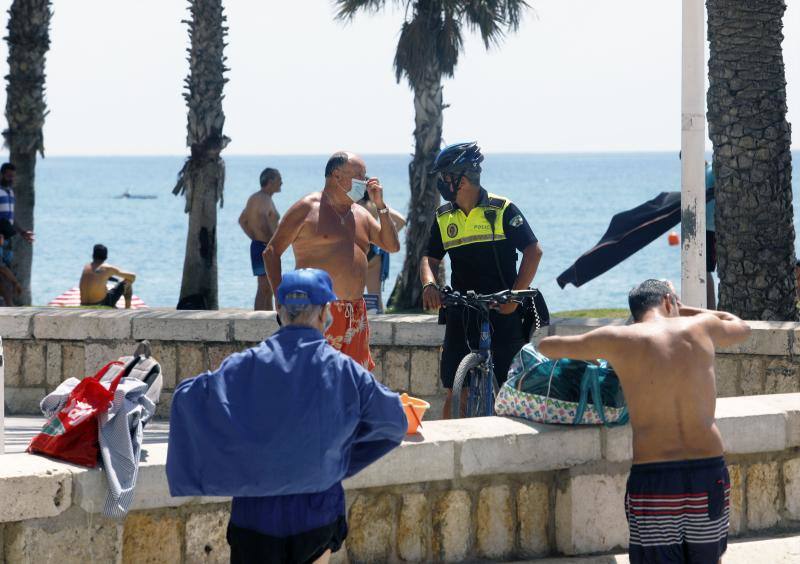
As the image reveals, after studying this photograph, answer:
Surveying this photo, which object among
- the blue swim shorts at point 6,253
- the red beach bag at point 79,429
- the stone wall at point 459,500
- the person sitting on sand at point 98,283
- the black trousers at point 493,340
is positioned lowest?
the stone wall at point 459,500

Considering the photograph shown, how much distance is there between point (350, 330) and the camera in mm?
7402

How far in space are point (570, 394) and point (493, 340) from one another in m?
1.52

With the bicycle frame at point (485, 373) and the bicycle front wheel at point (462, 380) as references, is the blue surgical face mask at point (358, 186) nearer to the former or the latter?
the bicycle frame at point (485, 373)

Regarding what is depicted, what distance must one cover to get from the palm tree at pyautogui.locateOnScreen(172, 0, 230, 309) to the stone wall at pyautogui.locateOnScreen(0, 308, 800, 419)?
532 cm

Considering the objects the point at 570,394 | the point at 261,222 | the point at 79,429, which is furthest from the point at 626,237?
the point at 79,429


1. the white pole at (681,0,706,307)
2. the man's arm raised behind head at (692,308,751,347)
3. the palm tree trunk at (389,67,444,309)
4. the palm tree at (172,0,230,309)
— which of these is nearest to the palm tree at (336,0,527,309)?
the palm tree trunk at (389,67,444,309)

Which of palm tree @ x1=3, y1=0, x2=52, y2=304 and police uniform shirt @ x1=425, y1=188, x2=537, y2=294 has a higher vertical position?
palm tree @ x1=3, y1=0, x2=52, y2=304

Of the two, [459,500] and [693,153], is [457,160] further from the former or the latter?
[459,500]

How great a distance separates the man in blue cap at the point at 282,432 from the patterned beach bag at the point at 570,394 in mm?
1613

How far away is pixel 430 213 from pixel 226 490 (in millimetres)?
15313

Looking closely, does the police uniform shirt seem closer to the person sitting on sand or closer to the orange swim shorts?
the orange swim shorts

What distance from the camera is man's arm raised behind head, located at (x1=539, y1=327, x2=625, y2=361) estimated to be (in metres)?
5.05

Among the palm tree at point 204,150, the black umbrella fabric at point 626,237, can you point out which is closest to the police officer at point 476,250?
the black umbrella fabric at point 626,237

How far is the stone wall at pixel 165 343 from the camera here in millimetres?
9625
